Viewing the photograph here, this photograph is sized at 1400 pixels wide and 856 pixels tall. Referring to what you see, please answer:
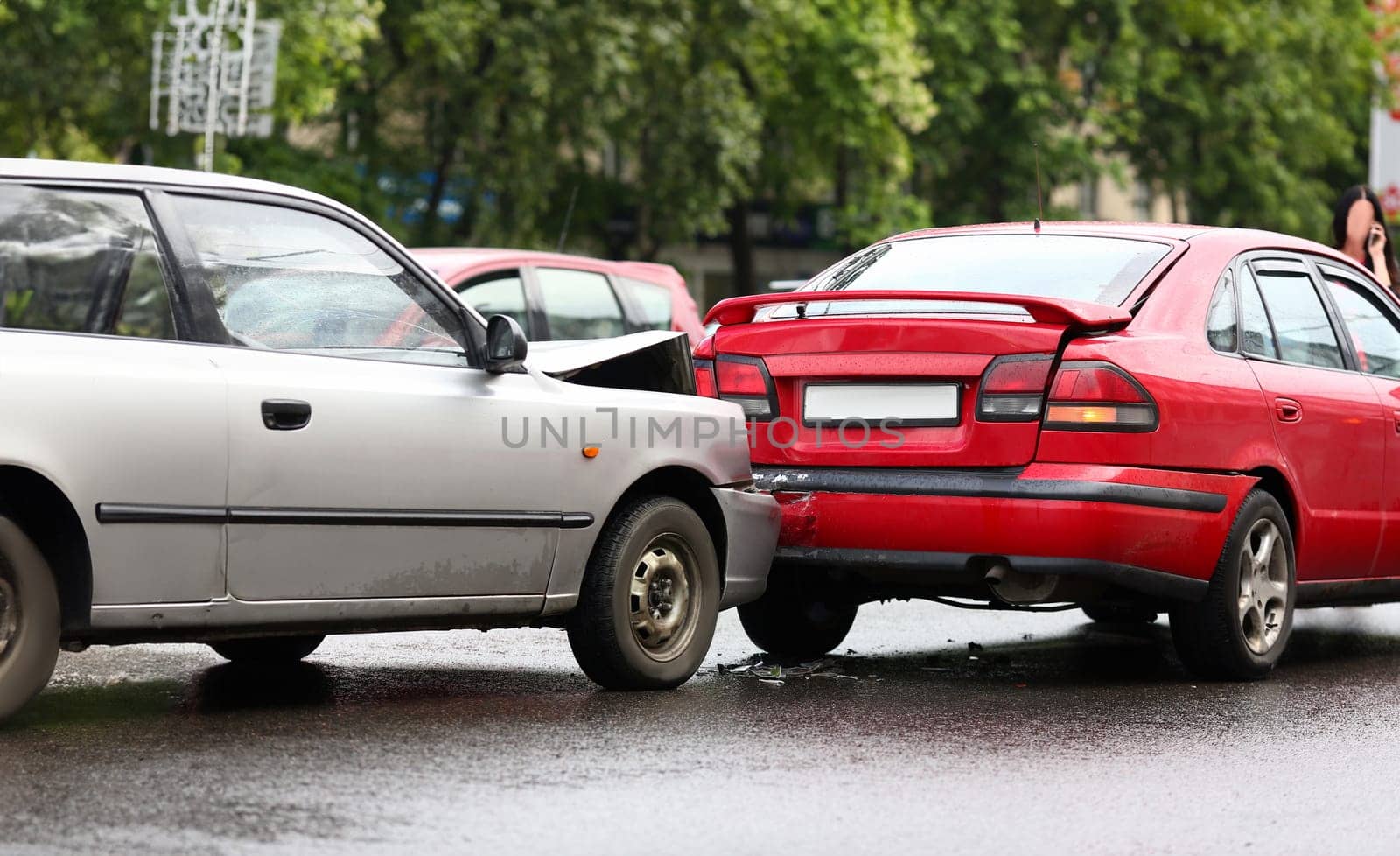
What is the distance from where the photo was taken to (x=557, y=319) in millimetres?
12227

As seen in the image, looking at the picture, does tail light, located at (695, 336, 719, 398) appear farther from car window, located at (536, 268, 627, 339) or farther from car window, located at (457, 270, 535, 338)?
car window, located at (536, 268, 627, 339)

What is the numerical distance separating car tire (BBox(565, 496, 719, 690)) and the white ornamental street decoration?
972cm

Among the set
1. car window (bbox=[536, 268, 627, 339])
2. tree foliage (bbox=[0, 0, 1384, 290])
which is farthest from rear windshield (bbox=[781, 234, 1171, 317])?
tree foliage (bbox=[0, 0, 1384, 290])

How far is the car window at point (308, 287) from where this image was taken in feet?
19.9

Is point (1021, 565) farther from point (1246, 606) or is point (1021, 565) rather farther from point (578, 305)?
point (578, 305)

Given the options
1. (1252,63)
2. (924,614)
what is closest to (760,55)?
(1252,63)

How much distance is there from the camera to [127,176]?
600 centimetres

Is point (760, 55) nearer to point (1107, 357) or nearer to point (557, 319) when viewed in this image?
point (557, 319)

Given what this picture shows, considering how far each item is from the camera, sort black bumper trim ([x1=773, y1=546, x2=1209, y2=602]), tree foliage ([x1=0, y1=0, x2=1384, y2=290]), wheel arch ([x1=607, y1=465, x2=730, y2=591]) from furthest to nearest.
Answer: tree foliage ([x1=0, y1=0, x2=1384, y2=290]) → wheel arch ([x1=607, y1=465, x2=730, y2=591]) → black bumper trim ([x1=773, y1=546, x2=1209, y2=602])

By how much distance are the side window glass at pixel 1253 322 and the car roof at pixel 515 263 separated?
4310 mm

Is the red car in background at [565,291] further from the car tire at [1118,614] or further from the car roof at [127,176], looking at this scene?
the car roof at [127,176]

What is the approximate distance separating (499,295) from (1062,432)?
5229mm

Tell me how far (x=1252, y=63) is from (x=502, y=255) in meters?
29.4

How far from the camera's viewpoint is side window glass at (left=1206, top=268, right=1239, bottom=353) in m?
7.72
